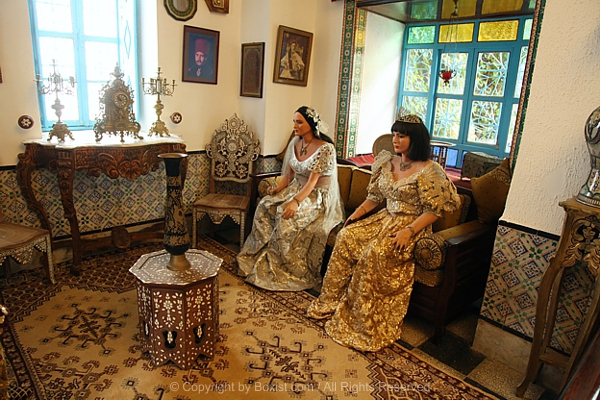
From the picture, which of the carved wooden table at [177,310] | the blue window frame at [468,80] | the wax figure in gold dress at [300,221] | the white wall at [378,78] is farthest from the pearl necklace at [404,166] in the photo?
the blue window frame at [468,80]

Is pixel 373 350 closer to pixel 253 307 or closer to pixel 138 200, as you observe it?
pixel 253 307

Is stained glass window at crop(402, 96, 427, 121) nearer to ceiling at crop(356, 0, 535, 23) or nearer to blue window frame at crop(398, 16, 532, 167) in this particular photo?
blue window frame at crop(398, 16, 532, 167)

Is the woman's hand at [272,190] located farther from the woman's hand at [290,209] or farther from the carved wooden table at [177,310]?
the carved wooden table at [177,310]

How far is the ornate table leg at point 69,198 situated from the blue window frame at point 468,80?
12.2ft

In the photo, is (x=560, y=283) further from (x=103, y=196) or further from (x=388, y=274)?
(x=103, y=196)

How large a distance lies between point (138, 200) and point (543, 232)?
3.69 meters

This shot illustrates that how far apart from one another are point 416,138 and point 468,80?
211 cm

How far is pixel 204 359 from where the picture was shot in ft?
9.03

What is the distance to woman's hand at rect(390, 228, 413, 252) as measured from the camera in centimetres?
301

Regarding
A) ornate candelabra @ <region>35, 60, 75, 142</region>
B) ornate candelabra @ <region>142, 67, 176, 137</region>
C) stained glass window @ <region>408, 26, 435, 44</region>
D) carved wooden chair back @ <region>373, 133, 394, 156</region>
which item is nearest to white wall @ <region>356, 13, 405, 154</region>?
stained glass window @ <region>408, 26, 435, 44</region>

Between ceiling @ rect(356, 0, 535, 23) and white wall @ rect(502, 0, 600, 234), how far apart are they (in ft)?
5.94

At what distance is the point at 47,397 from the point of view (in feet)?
7.75

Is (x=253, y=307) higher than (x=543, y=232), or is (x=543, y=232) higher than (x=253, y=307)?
(x=543, y=232)

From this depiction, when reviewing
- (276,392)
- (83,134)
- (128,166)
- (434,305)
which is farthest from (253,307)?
(83,134)
